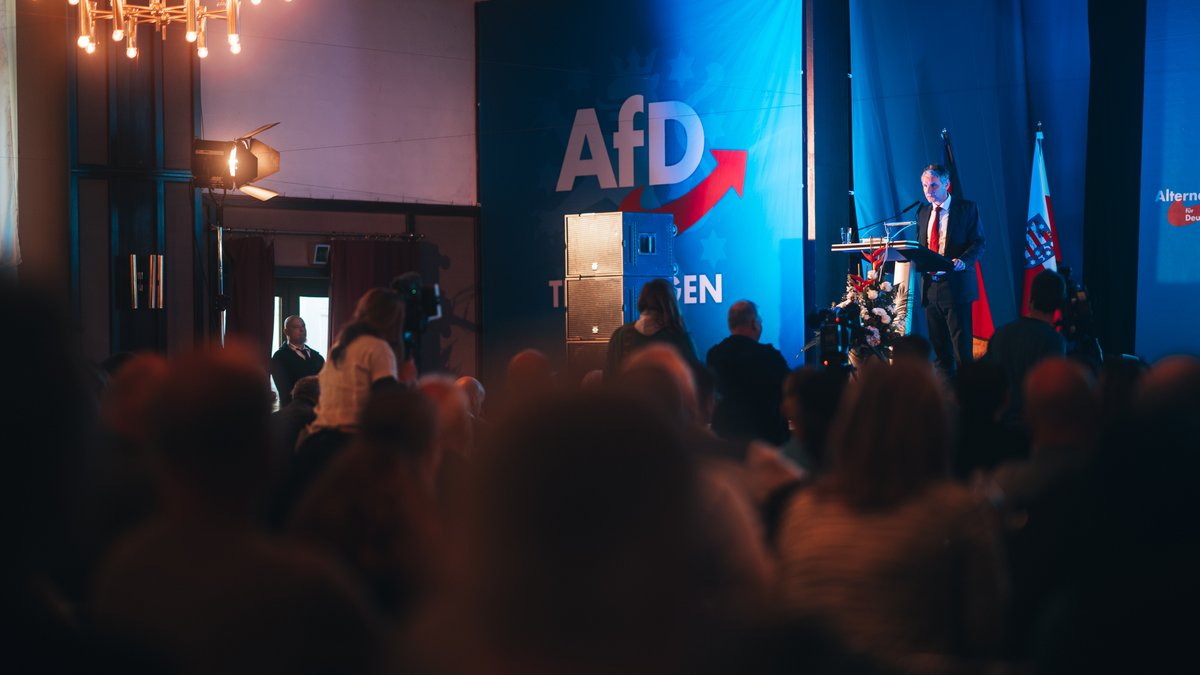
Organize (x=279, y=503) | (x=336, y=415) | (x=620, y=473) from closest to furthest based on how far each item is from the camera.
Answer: (x=620, y=473), (x=279, y=503), (x=336, y=415)

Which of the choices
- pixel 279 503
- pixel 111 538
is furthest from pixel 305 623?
pixel 279 503

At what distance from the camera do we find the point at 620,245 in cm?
913

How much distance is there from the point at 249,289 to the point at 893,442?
31.4 feet

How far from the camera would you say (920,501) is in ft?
6.38

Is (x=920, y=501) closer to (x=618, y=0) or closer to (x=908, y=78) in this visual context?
(x=908, y=78)

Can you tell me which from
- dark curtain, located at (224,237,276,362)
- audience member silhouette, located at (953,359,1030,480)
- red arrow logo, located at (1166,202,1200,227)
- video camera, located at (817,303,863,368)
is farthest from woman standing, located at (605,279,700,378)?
dark curtain, located at (224,237,276,362)

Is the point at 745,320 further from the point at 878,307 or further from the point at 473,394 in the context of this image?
the point at 878,307

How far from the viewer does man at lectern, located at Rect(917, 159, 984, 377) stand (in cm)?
711

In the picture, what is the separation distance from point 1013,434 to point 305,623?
2587 mm

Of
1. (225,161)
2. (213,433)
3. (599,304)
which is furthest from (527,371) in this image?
(225,161)

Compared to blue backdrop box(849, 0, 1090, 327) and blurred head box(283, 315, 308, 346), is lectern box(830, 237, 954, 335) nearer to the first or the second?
blue backdrop box(849, 0, 1090, 327)

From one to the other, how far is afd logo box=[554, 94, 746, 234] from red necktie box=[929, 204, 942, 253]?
3.01 m

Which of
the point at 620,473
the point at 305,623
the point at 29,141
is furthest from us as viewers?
the point at 29,141

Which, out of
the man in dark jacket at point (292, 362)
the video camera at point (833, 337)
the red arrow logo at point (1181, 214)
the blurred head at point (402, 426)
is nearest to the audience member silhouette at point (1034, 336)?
the video camera at point (833, 337)
